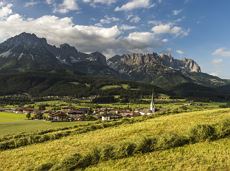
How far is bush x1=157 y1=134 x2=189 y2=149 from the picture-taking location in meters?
33.1

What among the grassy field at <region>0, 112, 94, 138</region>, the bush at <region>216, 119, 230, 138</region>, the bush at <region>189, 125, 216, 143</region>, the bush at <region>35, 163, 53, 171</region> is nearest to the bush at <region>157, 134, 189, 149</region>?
the bush at <region>189, 125, 216, 143</region>

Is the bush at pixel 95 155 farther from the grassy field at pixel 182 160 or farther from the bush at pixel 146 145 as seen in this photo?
the bush at pixel 146 145

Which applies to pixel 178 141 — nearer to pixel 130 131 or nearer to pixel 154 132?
pixel 154 132

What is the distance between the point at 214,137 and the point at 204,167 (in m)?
7.76

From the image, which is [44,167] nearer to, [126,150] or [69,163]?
[69,163]

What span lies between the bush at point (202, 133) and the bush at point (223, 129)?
1.68ft

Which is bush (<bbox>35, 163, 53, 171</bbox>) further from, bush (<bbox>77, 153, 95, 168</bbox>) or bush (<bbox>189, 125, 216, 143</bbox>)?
bush (<bbox>189, 125, 216, 143</bbox>)

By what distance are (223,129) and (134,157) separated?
1063 centimetres

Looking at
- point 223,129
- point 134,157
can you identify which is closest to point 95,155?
point 134,157

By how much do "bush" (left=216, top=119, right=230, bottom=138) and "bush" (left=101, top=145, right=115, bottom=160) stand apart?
11.2 metres

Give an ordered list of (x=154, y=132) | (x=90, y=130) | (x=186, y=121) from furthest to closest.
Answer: (x=90, y=130) < (x=186, y=121) < (x=154, y=132)

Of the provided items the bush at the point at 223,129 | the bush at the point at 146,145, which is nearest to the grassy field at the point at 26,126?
the bush at the point at 146,145

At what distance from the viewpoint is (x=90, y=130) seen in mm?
48750

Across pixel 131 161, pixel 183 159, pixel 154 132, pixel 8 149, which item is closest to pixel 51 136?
pixel 8 149
